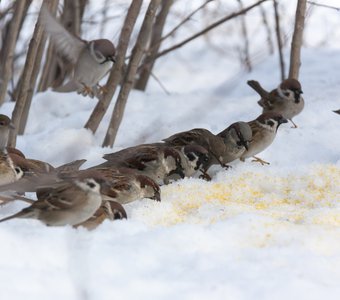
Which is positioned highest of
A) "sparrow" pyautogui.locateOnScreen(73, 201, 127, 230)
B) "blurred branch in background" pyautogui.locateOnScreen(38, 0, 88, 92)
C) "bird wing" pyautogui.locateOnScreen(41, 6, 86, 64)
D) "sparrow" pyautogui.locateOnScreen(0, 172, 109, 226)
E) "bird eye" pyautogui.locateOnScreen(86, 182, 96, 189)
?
"bird wing" pyautogui.locateOnScreen(41, 6, 86, 64)

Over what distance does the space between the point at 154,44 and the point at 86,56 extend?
69.1 inches

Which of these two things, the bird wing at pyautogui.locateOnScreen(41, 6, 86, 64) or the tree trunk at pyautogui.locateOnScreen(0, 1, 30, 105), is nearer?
the bird wing at pyautogui.locateOnScreen(41, 6, 86, 64)

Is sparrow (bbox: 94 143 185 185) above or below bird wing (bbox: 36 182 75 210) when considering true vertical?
below

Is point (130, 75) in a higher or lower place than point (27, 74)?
lower

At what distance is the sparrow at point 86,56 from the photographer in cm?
619

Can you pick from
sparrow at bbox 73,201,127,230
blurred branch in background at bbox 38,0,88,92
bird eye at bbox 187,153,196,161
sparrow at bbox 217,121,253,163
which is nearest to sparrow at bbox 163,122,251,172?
sparrow at bbox 217,121,253,163

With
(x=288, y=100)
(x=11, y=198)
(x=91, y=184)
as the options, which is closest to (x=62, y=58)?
(x=288, y=100)

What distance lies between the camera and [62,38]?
6223mm

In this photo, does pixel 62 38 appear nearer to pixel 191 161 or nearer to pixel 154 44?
pixel 191 161

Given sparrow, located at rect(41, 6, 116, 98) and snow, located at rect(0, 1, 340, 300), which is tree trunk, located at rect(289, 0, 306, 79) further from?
sparrow, located at rect(41, 6, 116, 98)

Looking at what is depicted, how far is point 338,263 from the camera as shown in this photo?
377 centimetres

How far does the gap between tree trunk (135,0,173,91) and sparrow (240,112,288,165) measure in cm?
187

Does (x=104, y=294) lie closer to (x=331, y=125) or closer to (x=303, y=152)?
(x=303, y=152)

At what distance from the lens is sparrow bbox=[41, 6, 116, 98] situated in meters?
6.19
